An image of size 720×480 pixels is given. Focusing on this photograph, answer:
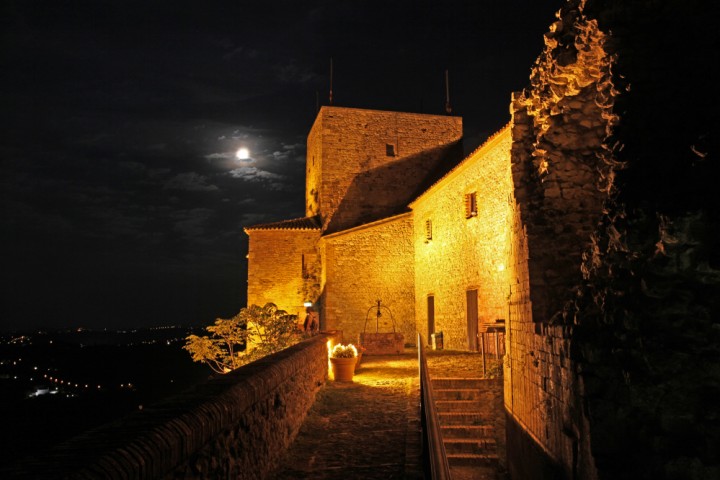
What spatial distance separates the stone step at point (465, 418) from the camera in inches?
396

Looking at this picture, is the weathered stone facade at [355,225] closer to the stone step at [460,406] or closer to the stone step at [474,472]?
the stone step at [460,406]

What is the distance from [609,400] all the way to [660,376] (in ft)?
1.71

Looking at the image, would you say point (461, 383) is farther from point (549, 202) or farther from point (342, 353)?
point (549, 202)

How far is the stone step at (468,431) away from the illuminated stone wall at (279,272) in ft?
54.4

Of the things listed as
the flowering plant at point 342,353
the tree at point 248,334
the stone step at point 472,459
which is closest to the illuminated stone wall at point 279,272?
the tree at point 248,334

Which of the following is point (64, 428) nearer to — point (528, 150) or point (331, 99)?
point (331, 99)

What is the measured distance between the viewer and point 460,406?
10.4m

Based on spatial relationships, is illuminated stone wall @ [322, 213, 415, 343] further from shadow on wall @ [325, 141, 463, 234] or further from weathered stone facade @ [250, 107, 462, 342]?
shadow on wall @ [325, 141, 463, 234]

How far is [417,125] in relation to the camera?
29.0 metres

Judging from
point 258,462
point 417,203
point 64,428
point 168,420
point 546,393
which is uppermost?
point 417,203

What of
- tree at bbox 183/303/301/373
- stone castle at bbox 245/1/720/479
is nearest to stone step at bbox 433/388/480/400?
stone castle at bbox 245/1/720/479

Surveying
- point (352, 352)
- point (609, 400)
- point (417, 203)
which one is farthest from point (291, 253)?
point (609, 400)

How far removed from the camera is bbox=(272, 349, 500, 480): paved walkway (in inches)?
217

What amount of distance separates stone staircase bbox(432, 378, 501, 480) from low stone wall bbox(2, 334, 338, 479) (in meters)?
4.21
